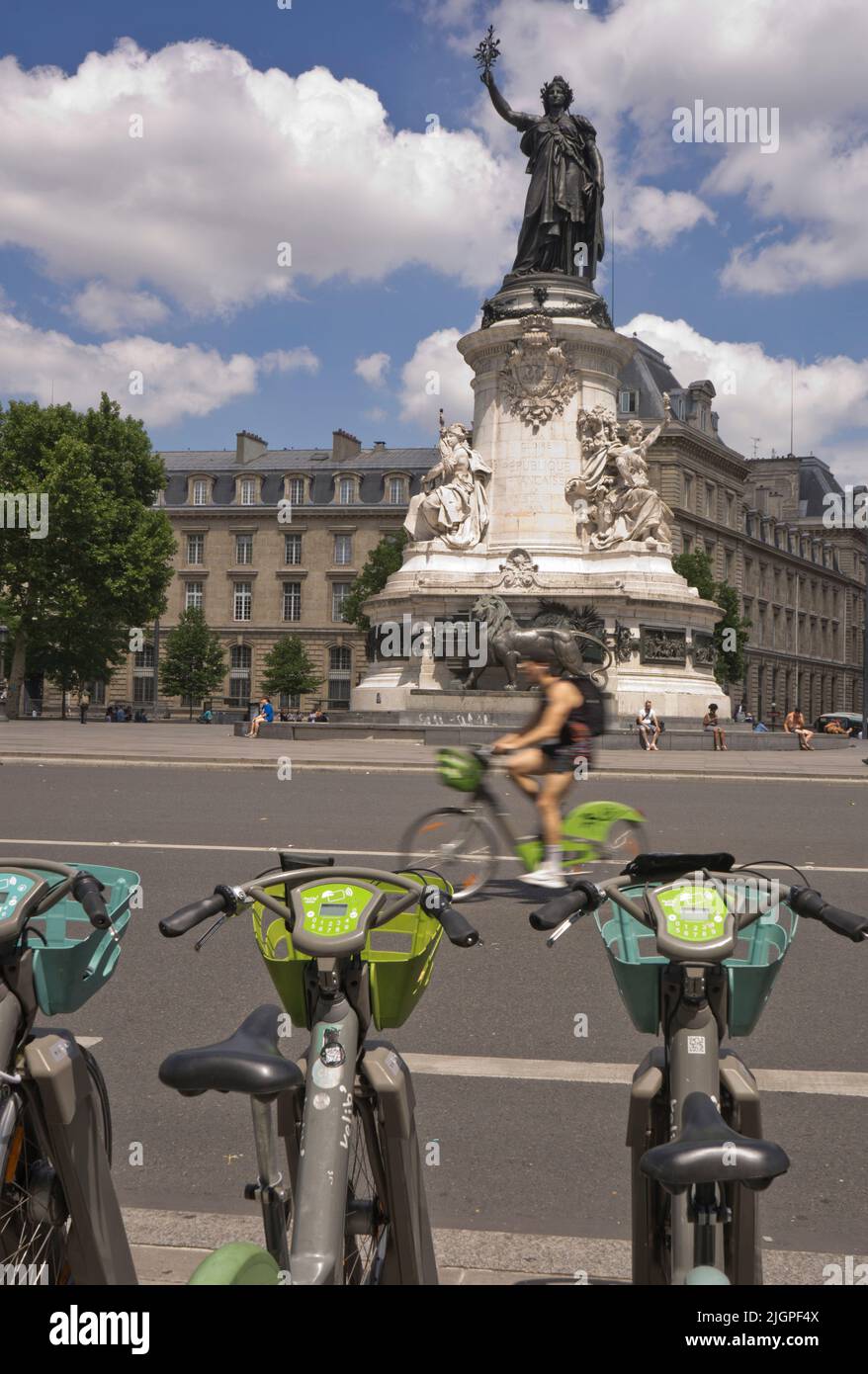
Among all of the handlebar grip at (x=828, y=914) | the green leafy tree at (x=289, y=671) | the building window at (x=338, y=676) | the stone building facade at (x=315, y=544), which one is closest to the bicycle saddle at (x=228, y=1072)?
the handlebar grip at (x=828, y=914)

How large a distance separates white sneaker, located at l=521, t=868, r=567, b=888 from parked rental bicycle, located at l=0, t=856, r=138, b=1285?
20.6ft

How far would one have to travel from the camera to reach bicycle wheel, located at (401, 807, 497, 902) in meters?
9.10

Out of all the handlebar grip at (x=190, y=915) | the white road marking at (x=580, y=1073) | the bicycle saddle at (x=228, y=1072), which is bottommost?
the white road marking at (x=580, y=1073)

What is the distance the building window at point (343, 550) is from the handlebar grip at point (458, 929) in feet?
269

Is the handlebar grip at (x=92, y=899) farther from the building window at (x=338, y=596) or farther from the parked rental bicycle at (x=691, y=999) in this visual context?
the building window at (x=338, y=596)

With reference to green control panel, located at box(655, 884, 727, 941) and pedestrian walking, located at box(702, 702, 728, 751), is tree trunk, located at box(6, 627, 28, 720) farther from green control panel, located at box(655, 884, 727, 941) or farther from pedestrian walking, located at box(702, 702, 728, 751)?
green control panel, located at box(655, 884, 727, 941)

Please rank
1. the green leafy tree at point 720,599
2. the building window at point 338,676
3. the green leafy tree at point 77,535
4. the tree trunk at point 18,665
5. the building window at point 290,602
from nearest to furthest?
the green leafy tree at point 77,535
the tree trunk at point 18,665
the green leafy tree at point 720,599
the building window at point 338,676
the building window at point 290,602

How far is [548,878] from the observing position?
9.07 metres

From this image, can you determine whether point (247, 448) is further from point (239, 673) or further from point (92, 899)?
point (92, 899)

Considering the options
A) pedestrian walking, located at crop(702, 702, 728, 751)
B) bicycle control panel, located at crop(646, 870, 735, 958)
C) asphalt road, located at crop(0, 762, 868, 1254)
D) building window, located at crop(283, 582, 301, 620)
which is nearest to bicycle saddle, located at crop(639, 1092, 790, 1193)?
bicycle control panel, located at crop(646, 870, 735, 958)

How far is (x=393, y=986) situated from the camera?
284 cm

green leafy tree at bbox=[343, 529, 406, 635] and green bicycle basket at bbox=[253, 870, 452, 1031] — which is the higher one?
green leafy tree at bbox=[343, 529, 406, 635]

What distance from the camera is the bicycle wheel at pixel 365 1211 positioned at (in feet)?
9.23

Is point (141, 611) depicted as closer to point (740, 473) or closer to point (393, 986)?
point (740, 473)
